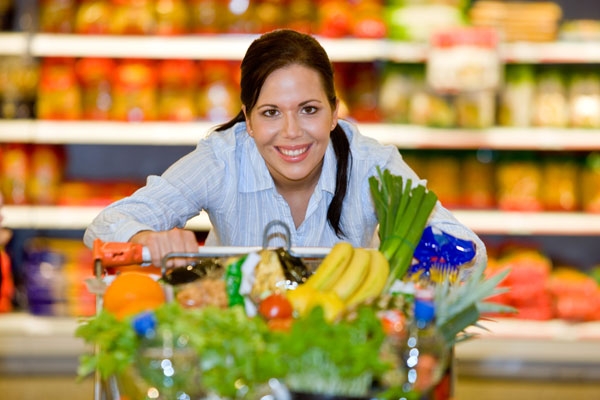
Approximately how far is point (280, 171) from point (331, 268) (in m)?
0.78

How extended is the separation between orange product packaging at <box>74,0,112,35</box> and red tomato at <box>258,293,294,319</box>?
313 centimetres

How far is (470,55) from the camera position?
4367mm

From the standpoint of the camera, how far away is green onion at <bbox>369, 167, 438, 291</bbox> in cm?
195

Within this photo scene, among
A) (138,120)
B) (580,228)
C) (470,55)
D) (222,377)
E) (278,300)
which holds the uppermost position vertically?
(470,55)

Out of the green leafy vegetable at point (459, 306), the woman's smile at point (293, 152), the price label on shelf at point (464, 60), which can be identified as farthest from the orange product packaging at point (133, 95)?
the green leafy vegetable at point (459, 306)

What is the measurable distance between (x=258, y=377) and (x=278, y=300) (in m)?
0.19

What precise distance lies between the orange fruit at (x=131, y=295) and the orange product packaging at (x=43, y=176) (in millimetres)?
2972

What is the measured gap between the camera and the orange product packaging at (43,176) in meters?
4.48

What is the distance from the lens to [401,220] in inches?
79.2

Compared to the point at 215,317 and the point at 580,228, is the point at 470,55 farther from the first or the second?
the point at 215,317

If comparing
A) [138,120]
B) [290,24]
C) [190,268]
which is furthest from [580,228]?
[190,268]

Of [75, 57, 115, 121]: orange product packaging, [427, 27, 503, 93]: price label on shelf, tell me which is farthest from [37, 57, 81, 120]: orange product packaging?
[427, 27, 503, 93]: price label on shelf

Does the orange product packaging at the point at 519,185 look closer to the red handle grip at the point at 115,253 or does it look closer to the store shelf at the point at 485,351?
the store shelf at the point at 485,351

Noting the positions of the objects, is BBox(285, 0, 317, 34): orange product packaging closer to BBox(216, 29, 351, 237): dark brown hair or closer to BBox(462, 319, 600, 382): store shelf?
BBox(462, 319, 600, 382): store shelf
